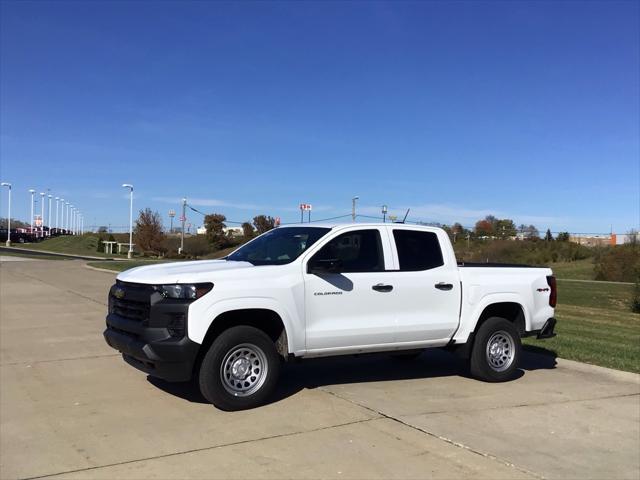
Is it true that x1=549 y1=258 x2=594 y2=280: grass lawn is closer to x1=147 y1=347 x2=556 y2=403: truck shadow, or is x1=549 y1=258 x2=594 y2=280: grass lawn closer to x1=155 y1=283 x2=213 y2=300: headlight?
x1=147 y1=347 x2=556 y2=403: truck shadow

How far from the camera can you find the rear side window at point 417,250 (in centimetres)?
732

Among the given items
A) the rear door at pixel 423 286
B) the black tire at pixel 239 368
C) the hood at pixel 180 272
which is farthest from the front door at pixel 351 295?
the hood at pixel 180 272

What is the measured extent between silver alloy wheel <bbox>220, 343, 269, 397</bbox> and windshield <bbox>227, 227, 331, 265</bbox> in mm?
1014

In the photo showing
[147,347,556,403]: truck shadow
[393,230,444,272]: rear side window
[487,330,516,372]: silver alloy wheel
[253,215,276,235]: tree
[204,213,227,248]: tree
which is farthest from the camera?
[204,213,227,248]: tree

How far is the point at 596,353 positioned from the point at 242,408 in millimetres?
6204

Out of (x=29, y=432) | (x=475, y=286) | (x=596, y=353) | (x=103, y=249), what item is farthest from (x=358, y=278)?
(x=103, y=249)

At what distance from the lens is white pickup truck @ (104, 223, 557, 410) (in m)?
5.90

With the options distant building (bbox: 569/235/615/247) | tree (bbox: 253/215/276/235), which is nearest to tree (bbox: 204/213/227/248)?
tree (bbox: 253/215/276/235)

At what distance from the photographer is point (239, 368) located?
20.1 feet

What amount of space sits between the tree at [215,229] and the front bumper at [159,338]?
5289 centimetres

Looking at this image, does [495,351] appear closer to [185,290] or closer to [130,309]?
[185,290]

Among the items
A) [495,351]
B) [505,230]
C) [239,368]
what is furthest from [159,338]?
[505,230]

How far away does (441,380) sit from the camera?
7.71m

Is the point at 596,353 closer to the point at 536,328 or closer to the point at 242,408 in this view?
the point at 536,328
